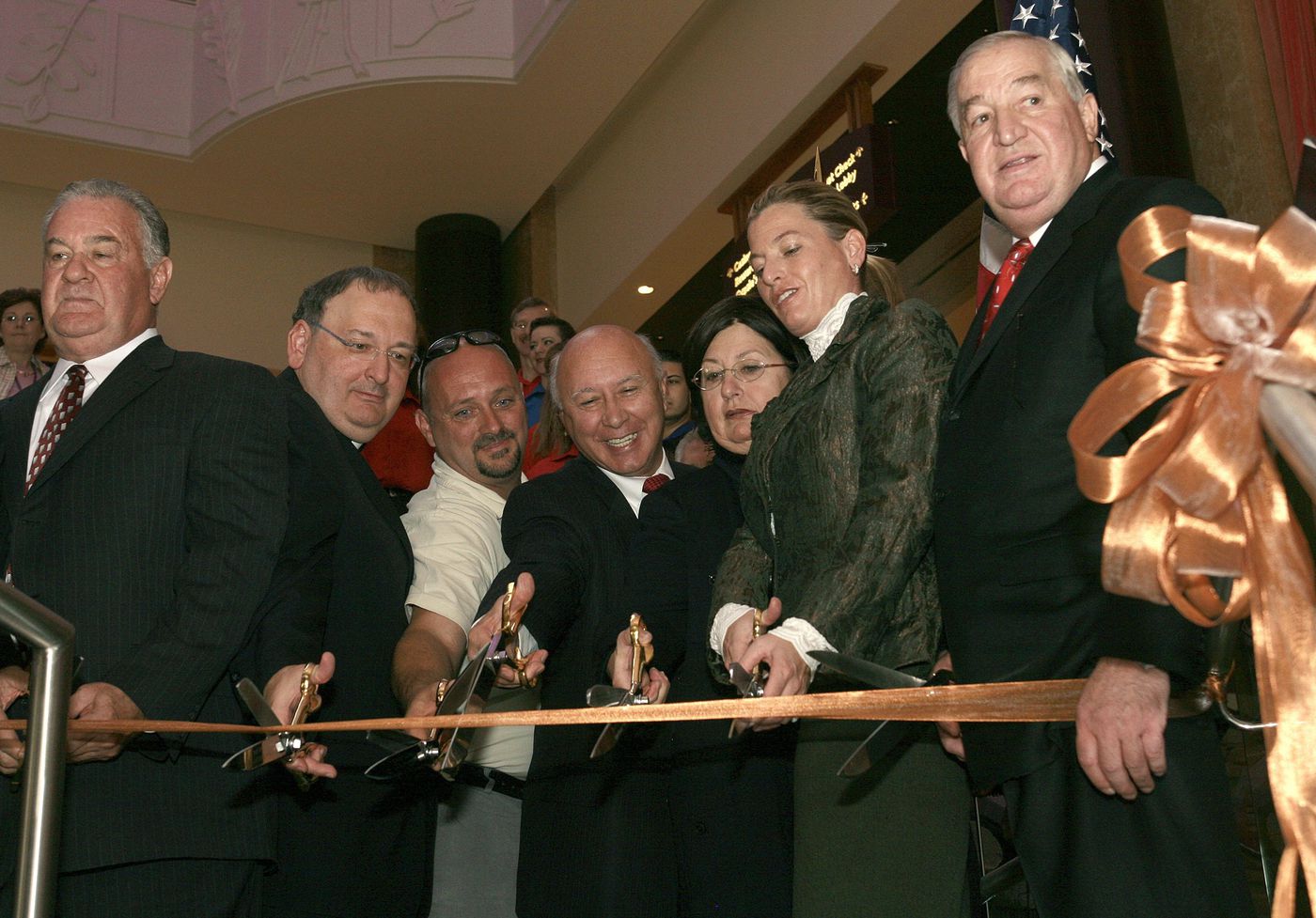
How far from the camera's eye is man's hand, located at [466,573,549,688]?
1947 millimetres

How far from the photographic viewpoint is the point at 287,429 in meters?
2.35

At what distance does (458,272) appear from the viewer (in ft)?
31.3

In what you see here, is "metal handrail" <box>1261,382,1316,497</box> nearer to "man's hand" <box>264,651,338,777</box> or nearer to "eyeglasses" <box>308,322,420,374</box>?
"man's hand" <box>264,651,338,777</box>

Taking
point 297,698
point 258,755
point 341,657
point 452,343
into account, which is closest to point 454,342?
point 452,343

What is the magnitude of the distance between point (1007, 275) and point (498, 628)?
3.13 feet

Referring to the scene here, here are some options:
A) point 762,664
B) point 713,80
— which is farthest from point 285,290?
point 762,664

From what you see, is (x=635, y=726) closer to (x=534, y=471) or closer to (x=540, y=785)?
(x=540, y=785)

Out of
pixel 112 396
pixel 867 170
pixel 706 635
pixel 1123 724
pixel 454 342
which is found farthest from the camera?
pixel 867 170

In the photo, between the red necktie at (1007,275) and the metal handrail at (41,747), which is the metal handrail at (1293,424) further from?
the metal handrail at (41,747)

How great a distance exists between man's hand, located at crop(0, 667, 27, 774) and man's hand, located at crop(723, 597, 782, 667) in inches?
44.1

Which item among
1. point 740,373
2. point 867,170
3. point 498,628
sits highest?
point 867,170

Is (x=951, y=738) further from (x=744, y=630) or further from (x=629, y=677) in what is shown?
(x=629, y=677)

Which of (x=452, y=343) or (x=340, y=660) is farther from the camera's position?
(x=452, y=343)

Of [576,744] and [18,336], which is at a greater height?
[18,336]
